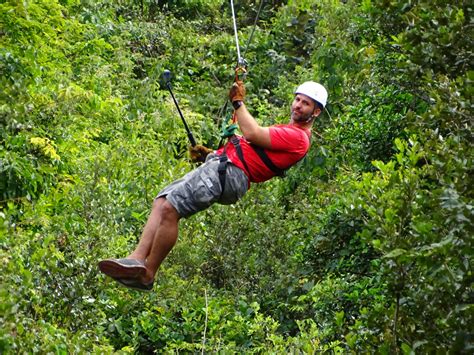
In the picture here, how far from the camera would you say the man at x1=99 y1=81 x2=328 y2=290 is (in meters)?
6.81

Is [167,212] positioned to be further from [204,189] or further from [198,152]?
[198,152]

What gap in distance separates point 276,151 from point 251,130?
32cm

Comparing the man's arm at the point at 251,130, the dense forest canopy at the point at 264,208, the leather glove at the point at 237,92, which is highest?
the leather glove at the point at 237,92

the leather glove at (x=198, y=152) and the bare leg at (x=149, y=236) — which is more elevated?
the leather glove at (x=198, y=152)

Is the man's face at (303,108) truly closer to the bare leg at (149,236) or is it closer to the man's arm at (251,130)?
the man's arm at (251,130)

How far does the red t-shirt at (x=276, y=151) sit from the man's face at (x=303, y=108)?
0.12 metres

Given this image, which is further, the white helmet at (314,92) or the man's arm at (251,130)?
the white helmet at (314,92)

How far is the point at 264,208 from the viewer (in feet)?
37.6

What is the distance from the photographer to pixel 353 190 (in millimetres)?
9172

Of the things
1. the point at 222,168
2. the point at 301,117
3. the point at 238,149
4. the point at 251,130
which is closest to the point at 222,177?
the point at 222,168

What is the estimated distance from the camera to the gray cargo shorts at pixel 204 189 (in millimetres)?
6887

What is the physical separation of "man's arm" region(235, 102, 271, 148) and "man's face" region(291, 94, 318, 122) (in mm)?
349

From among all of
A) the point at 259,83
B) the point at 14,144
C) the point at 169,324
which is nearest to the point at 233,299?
the point at 169,324

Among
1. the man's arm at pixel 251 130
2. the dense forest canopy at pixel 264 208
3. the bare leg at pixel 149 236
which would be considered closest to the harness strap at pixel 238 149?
the man's arm at pixel 251 130
